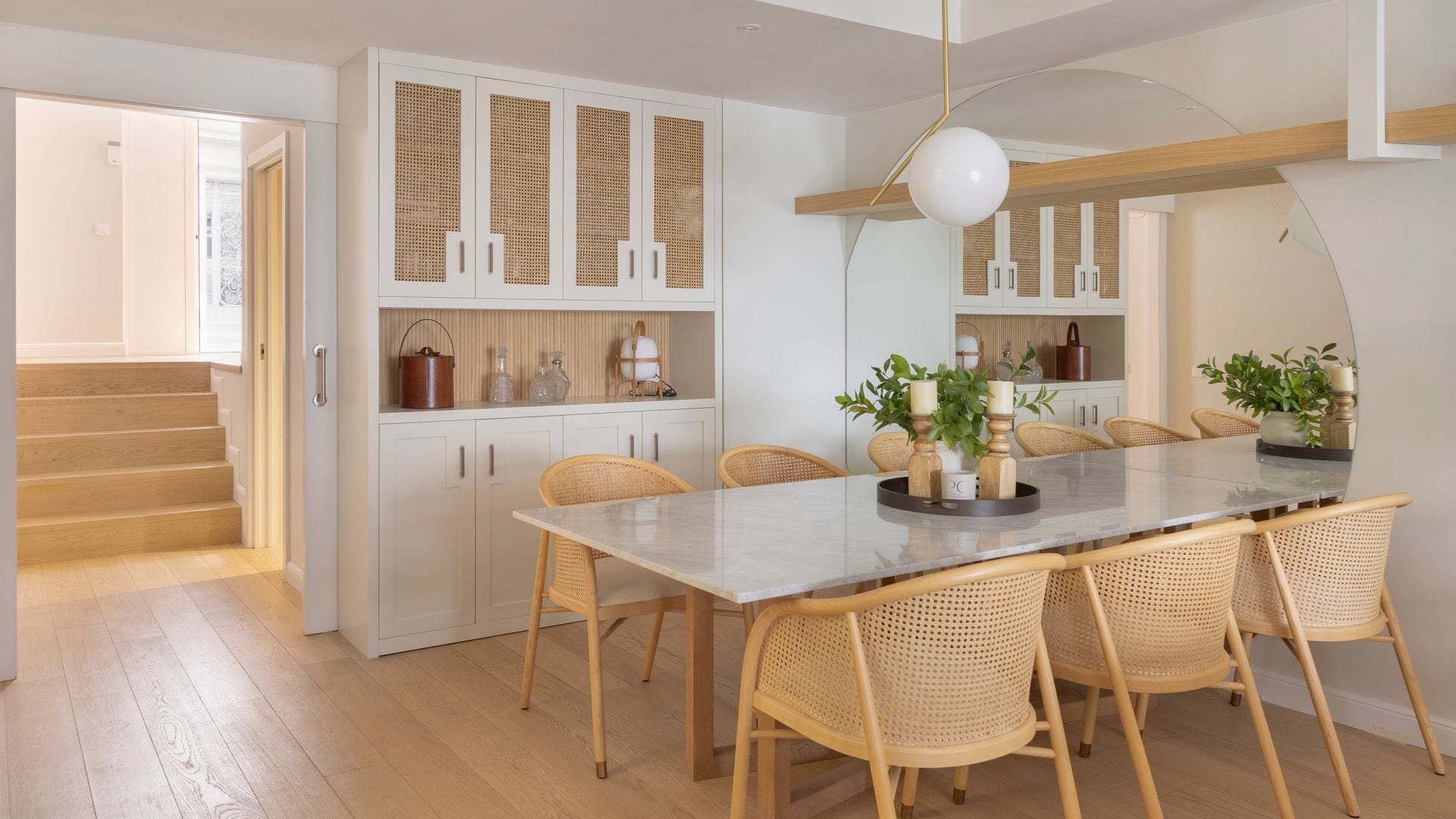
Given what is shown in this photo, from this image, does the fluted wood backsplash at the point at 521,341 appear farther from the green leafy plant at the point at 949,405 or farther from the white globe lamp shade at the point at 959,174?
the white globe lamp shade at the point at 959,174

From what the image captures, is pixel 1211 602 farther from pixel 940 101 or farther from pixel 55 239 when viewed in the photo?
pixel 55 239

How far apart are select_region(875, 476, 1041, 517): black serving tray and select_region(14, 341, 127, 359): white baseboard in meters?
6.78

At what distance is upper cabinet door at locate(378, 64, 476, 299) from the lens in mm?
3920

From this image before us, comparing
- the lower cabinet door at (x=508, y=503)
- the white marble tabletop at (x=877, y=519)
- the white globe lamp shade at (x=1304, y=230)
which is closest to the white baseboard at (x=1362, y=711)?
the white marble tabletop at (x=877, y=519)

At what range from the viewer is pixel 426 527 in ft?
13.4

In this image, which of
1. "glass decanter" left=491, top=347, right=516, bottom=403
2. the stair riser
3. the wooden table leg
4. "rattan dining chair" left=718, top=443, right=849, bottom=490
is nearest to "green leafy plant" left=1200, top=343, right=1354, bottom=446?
"rattan dining chair" left=718, top=443, right=849, bottom=490

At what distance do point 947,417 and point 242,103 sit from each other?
284 centimetres

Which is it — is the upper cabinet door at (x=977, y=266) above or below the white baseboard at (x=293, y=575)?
above

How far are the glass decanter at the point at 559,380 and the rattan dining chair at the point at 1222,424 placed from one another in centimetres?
244

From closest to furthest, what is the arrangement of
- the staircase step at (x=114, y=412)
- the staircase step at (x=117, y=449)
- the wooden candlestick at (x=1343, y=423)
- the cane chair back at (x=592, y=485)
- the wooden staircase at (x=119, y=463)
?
1. the cane chair back at (x=592, y=485)
2. the wooden candlestick at (x=1343, y=423)
3. the wooden staircase at (x=119, y=463)
4. the staircase step at (x=117, y=449)
5. the staircase step at (x=114, y=412)

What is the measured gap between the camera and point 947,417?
9.20ft

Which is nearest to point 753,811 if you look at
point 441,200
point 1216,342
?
point 1216,342

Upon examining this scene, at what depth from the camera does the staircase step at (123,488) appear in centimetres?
564

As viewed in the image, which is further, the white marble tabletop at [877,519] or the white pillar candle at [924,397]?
the white pillar candle at [924,397]
